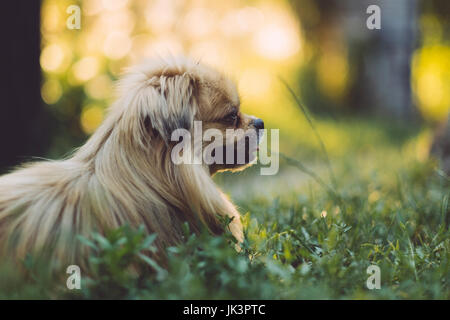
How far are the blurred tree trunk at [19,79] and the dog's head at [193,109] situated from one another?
97.0 inches

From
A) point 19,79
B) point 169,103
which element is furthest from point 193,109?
point 19,79

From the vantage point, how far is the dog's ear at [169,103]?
2.38 metres

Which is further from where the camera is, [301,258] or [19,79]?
[19,79]

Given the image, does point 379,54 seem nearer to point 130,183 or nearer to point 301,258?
point 301,258

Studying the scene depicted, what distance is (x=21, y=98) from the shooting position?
4.71 metres

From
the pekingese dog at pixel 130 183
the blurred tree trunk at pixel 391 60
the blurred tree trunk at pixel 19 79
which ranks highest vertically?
the blurred tree trunk at pixel 391 60

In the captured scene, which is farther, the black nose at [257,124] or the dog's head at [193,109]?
the black nose at [257,124]

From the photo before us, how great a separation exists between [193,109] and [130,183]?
1.93 feet

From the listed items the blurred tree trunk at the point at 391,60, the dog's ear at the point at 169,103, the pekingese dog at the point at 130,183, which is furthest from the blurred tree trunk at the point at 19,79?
the blurred tree trunk at the point at 391,60

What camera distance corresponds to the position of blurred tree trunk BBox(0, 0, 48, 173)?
456 centimetres

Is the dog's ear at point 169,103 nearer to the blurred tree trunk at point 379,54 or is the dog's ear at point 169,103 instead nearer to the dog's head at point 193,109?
the dog's head at point 193,109

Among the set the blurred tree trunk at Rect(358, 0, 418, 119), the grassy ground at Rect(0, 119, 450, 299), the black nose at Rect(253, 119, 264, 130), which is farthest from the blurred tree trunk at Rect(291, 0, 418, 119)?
the black nose at Rect(253, 119, 264, 130)

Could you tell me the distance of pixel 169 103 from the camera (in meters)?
2.46

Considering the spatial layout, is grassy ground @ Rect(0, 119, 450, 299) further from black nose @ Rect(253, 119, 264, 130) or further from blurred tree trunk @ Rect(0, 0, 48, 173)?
blurred tree trunk @ Rect(0, 0, 48, 173)
